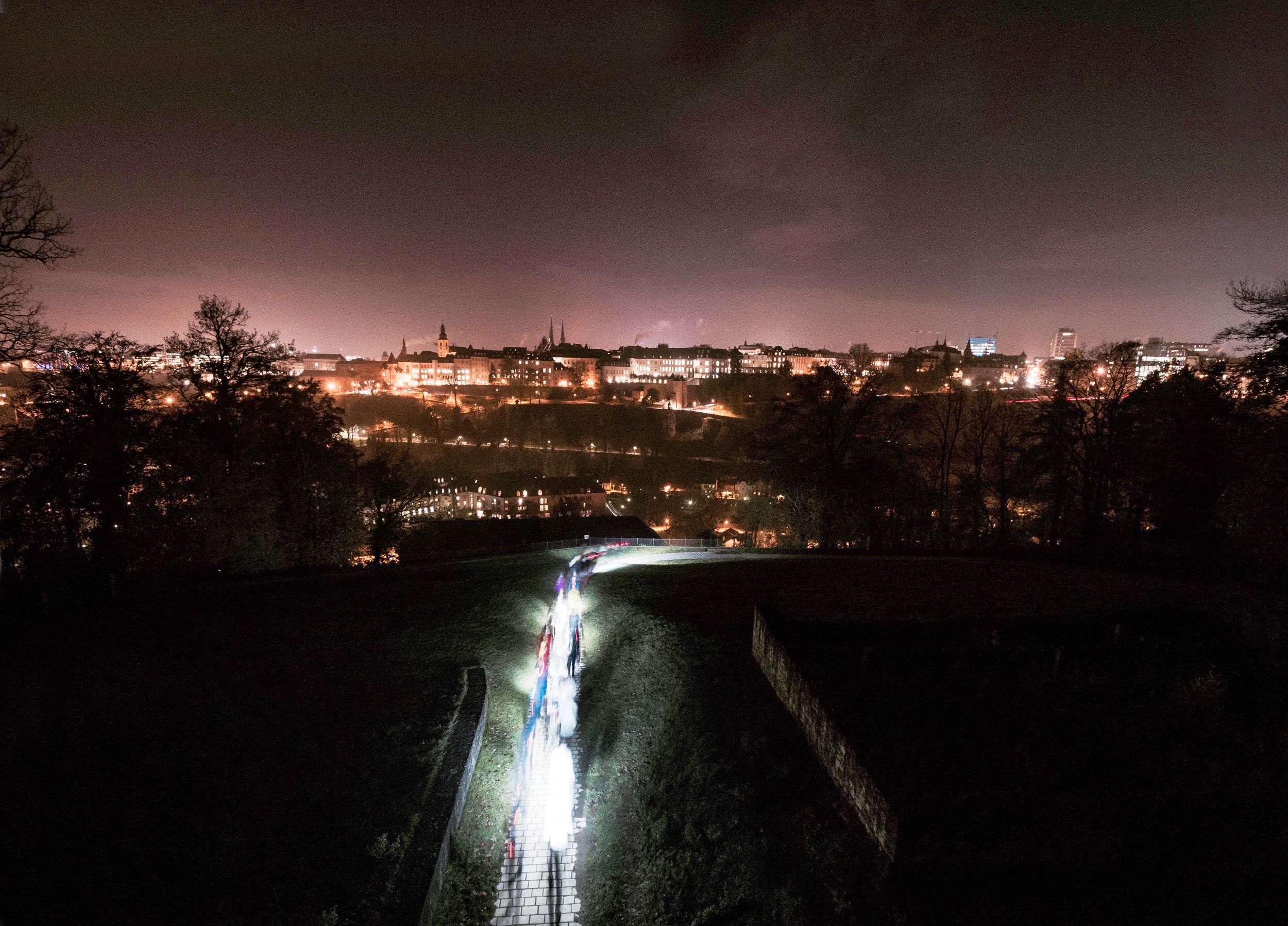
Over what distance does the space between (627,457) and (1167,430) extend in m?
60.5

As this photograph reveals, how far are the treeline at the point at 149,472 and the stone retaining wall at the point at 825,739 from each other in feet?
52.9

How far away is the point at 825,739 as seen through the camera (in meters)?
7.29

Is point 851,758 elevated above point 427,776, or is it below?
above

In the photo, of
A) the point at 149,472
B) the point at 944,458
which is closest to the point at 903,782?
the point at 149,472

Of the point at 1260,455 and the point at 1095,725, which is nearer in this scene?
the point at 1095,725

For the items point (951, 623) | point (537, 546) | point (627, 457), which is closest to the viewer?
point (951, 623)

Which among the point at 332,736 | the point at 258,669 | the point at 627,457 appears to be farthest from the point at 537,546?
the point at 627,457

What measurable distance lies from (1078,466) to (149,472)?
3148 centimetres

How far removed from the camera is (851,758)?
6.59 metres

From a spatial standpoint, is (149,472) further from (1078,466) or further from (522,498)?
(522,498)

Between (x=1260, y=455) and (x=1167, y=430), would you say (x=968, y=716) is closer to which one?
(x=1260, y=455)

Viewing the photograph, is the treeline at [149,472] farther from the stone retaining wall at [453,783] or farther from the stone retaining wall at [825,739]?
the stone retaining wall at [825,739]

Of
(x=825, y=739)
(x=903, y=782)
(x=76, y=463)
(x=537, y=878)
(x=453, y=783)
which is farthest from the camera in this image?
(x=76, y=463)

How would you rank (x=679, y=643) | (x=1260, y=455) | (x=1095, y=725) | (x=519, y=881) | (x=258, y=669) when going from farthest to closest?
(x=1260, y=455), (x=679, y=643), (x=258, y=669), (x=519, y=881), (x=1095, y=725)
